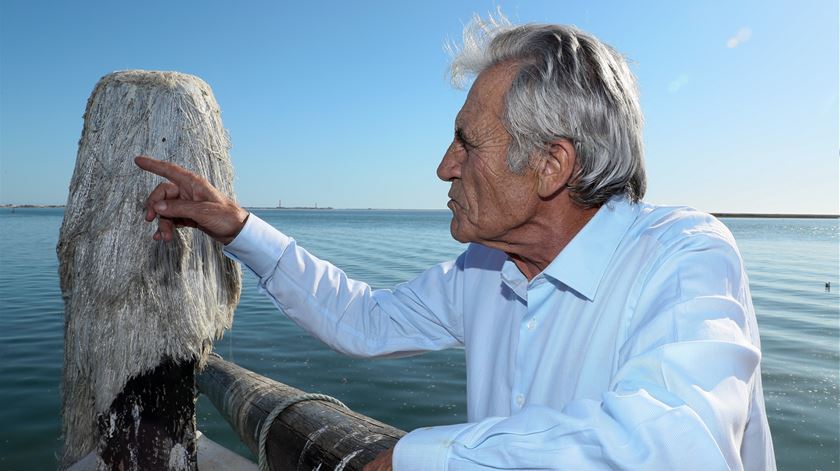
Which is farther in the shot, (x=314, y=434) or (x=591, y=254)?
(x=314, y=434)

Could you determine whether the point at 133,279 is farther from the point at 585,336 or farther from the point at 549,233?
the point at 585,336

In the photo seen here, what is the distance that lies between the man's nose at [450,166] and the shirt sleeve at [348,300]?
51 centimetres

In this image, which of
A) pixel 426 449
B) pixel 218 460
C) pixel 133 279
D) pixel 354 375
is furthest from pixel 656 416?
pixel 354 375

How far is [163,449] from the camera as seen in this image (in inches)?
118

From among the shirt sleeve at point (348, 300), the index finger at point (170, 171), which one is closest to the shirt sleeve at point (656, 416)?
the shirt sleeve at point (348, 300)

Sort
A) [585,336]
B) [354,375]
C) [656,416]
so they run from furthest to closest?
[354,375] → [585,336] → [656,416]

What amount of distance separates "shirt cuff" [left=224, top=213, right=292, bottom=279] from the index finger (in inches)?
10.5

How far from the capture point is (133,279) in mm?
2834

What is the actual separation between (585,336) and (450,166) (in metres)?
A: 0.67

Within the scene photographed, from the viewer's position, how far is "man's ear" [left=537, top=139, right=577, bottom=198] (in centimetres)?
166

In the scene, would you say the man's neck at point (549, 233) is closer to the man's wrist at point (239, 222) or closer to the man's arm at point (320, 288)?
the man's arm at point (320, 288)

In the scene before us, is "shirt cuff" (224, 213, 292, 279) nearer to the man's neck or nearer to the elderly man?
the elderly man

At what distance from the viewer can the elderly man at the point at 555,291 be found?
1044 mm

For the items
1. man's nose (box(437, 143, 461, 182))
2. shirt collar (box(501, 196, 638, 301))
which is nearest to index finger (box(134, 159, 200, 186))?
man's nose (box(437, 143, 461, 182))
